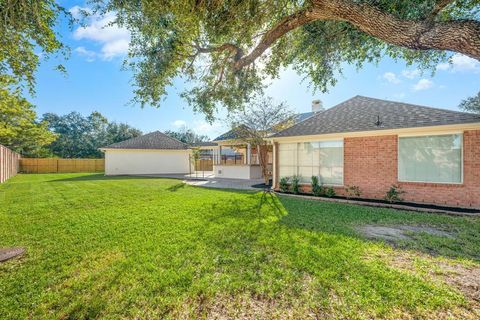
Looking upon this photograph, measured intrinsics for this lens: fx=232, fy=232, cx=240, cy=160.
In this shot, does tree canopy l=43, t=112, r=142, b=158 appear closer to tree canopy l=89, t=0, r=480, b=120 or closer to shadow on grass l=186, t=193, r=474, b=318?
tree canopy l=89, t=0, r=480, b=120

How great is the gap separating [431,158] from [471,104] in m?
27.9

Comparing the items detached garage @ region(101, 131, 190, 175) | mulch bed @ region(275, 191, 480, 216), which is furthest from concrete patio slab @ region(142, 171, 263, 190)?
detached garage @ region(101, 131, 190, 175)

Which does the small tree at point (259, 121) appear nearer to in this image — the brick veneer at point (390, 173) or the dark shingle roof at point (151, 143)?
the brick veneer at point (390, 173)

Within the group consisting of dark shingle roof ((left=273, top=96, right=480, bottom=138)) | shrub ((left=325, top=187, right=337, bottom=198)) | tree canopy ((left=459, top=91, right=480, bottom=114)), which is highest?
tree canopy ((left=459, top=91, right=480, bottom=114))

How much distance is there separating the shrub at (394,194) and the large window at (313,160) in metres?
1.91

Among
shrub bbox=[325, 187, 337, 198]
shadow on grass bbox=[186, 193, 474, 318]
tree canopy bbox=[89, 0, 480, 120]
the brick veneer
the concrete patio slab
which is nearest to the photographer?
shadow on grass bbox=[186, 193, 474, 318]

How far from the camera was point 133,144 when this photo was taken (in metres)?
26.6

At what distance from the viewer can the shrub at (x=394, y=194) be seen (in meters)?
8.71

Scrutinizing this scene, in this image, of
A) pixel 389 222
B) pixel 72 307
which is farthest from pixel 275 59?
pixel 72 307

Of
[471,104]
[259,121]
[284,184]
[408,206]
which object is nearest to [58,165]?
[259,121]

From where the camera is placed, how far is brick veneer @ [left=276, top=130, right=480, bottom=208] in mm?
7520

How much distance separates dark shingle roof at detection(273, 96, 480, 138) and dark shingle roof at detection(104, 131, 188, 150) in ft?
61.4

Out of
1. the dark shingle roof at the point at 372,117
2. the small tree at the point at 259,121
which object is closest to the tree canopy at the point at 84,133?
the small tree at the point at 259,121

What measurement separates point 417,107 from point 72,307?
12.4 metres
